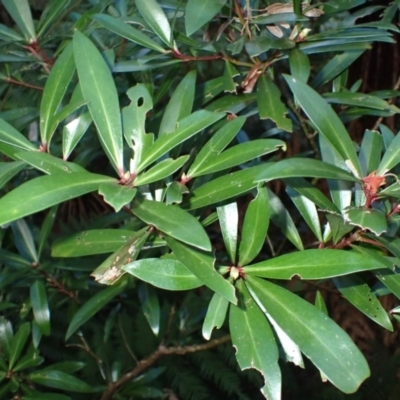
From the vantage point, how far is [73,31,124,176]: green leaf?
0.58 metres

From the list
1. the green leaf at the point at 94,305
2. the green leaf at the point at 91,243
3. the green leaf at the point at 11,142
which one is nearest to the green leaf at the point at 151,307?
the green leaf at the point at 94,305

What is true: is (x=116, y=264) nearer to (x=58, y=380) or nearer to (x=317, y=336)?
(x=317, y=336)

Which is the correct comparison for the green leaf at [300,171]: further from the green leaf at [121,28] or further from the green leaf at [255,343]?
the green leaf at [121,28]

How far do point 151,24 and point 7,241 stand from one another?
2.00ft

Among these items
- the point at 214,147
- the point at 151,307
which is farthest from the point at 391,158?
the point at 151,307

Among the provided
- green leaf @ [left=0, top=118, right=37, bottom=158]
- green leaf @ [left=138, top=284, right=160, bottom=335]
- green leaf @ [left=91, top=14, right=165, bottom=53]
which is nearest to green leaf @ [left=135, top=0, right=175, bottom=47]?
green leaf @ [left=91, top=14, right=165, bottom=53]

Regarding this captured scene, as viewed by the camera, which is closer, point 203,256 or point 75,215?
point 203,256

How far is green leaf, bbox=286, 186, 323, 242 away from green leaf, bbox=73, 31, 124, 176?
0.23 metres

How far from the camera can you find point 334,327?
20.4 inches

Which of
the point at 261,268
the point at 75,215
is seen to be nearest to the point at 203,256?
the point at 261,268

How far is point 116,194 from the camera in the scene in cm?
48

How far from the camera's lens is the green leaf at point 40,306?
966 mm

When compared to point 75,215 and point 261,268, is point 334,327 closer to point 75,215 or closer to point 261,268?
point 261,268

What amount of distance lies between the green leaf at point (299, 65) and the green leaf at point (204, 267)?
291 millimetres
